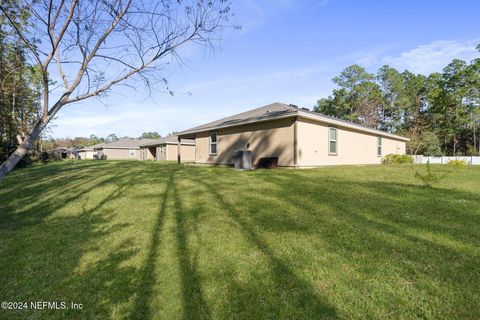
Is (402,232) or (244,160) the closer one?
(402,232)

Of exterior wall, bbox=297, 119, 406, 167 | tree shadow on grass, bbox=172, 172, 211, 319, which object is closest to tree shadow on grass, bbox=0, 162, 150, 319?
tree shadow on grass, bbox=172, 172, 211, 319

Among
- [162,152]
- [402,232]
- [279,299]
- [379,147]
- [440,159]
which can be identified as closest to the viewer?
[279,299]

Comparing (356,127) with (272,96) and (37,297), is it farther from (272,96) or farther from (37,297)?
(37,297)

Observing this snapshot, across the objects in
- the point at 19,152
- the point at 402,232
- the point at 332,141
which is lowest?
the point at 402,232

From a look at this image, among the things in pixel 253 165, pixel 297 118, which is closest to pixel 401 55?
pixel 297 118

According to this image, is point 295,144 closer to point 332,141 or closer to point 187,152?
point 332,141

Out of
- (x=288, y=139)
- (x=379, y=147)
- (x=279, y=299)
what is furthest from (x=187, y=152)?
(x=279, y=299)

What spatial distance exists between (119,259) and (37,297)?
92 cm

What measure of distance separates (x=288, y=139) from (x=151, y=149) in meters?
28.2

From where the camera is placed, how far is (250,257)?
3322mm

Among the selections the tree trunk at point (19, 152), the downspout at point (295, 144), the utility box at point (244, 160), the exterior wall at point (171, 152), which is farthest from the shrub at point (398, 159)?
the exterior wall at point (171, 152)

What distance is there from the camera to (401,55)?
66.1 feet

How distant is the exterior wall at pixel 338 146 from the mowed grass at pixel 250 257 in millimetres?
5905

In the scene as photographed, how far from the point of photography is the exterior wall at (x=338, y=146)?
1204 centimetres
